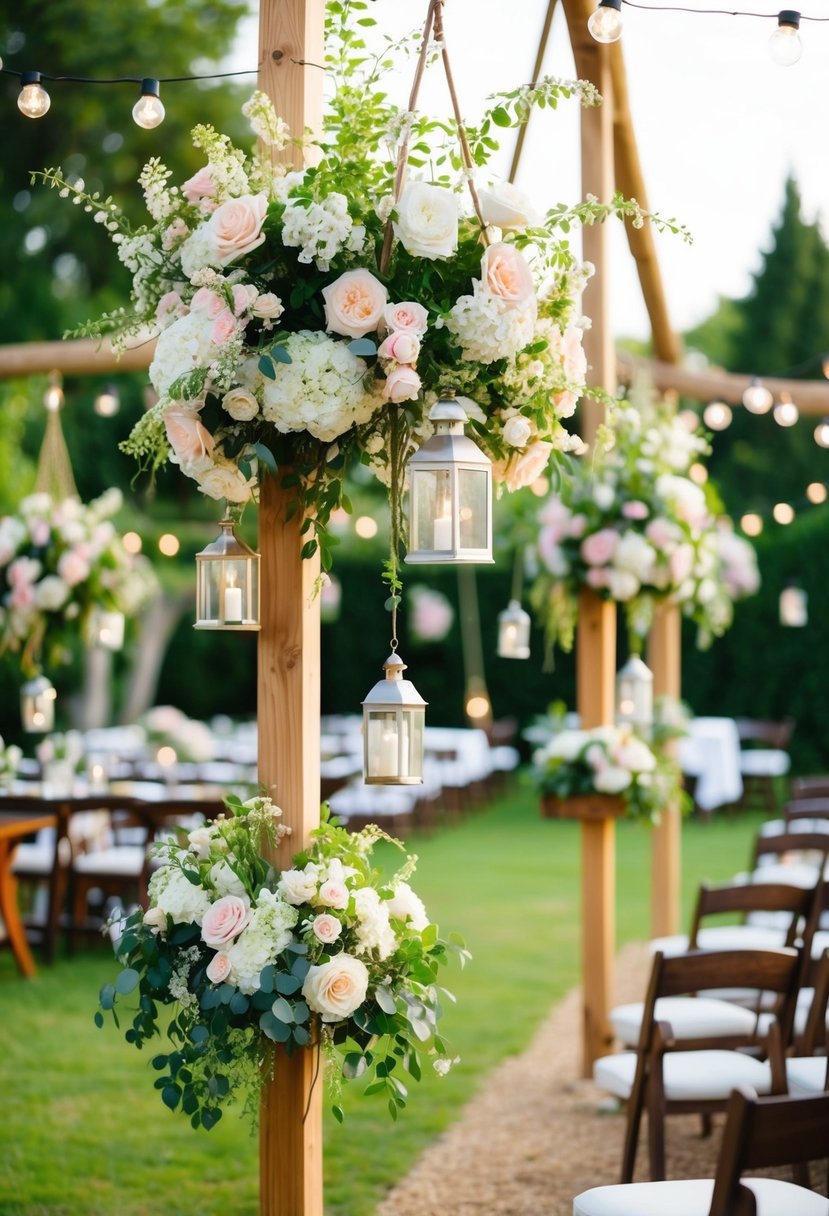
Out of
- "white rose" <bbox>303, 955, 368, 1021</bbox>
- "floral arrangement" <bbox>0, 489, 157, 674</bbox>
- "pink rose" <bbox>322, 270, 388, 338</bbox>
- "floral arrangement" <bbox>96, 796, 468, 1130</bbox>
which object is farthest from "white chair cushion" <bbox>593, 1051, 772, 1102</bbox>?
"floral arrangement" <bbox>0, 489, 157, 674</bbox>

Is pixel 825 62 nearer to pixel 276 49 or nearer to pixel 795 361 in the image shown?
pixel 276 49

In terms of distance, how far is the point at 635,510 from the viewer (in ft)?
19.7

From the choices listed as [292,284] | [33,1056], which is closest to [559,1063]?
[33,1056]

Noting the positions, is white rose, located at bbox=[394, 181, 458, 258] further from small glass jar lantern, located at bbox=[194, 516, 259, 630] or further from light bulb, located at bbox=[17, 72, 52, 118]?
light bulb, located at bbox=[17, 72, 52, 118]

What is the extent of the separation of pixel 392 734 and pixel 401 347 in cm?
86

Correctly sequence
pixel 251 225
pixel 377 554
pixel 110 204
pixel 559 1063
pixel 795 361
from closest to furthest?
pixel 251 225, pixel 110 204, pixel 559 1063, pixel 377 554, pixel 795 361

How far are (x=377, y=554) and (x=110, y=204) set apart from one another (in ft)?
44.9

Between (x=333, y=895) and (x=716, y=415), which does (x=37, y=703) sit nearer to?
(x=716, y=415)

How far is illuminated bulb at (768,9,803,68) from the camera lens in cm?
349

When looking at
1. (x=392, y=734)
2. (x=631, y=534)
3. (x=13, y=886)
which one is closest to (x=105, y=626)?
(x=13, y=886)

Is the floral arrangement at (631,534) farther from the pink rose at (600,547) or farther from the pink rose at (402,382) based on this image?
the pink rose at (402,382)

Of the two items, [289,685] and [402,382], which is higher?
[402,382]

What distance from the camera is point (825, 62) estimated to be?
10.7m

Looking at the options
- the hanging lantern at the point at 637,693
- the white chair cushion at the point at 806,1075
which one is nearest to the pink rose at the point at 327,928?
the white chair cushion at the point at 806,1075
